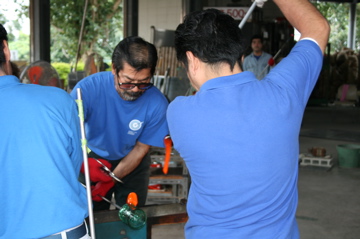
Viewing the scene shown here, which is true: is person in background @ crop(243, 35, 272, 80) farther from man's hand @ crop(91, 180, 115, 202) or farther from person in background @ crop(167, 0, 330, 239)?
person in background @ crop(167, 0, 330, 239)

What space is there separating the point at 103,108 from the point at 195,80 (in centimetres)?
120

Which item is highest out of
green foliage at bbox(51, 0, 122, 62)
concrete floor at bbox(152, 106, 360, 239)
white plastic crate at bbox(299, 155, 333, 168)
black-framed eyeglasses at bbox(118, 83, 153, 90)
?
green foliage at bbox(51, 0, 122, 62)

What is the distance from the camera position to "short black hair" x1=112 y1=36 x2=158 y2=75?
2303mm

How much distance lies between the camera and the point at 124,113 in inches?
98.0

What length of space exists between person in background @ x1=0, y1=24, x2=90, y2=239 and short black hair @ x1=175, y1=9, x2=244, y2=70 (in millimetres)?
458

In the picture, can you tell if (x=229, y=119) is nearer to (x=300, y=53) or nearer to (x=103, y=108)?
(x=300, y=53)

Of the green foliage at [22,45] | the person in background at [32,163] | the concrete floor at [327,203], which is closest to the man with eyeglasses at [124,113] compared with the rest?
the person in background at [32,163]

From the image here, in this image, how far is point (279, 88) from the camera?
1.25 meters

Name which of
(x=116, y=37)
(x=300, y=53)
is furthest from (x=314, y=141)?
(x=300, y=53)

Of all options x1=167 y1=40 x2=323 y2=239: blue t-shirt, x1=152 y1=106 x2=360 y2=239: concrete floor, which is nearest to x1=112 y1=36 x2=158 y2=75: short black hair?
x1=167 y1=40 x2=323 y2=239: blue t-shirt

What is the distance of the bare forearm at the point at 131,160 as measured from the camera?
101 inches

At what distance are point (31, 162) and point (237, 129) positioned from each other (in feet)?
2.01

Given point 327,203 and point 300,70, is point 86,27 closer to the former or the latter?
point 327,203

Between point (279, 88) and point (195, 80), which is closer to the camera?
point (279, 88)
